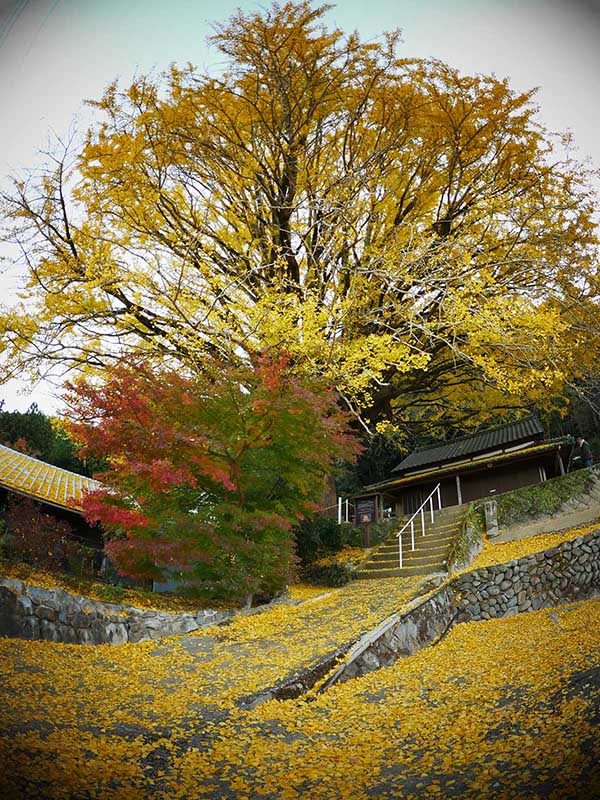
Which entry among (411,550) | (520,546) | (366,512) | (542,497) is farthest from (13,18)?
(542,497)

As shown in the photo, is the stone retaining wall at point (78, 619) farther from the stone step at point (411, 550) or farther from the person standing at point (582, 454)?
the person standing at point (582, 454)

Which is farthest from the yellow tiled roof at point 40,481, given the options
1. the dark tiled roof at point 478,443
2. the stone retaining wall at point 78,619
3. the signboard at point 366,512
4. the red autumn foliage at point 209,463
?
the dark tiled roof at point 478,443

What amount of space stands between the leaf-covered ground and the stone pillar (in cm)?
698

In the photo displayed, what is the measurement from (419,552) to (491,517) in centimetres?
289

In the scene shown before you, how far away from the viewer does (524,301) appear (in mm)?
11320

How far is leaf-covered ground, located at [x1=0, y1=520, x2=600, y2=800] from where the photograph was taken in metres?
2.83

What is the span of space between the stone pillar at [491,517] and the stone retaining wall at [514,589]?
373 centimetres

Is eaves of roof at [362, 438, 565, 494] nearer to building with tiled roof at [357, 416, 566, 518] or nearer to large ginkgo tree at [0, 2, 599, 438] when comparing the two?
building with tiled roof at [357, 416, 566, 518]

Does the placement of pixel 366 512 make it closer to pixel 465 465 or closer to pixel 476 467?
pixel 465 465

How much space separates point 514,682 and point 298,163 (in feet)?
27.6

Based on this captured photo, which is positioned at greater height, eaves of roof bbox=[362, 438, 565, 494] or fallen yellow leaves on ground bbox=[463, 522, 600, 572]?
eaves of roof bbox=[362, 438, 565, 494]

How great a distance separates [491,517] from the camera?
49.5 ft

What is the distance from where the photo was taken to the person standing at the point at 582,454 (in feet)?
61.8

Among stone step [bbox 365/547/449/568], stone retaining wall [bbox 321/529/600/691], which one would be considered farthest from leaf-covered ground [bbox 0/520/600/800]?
stone step [bbox 365/547/449/568]
